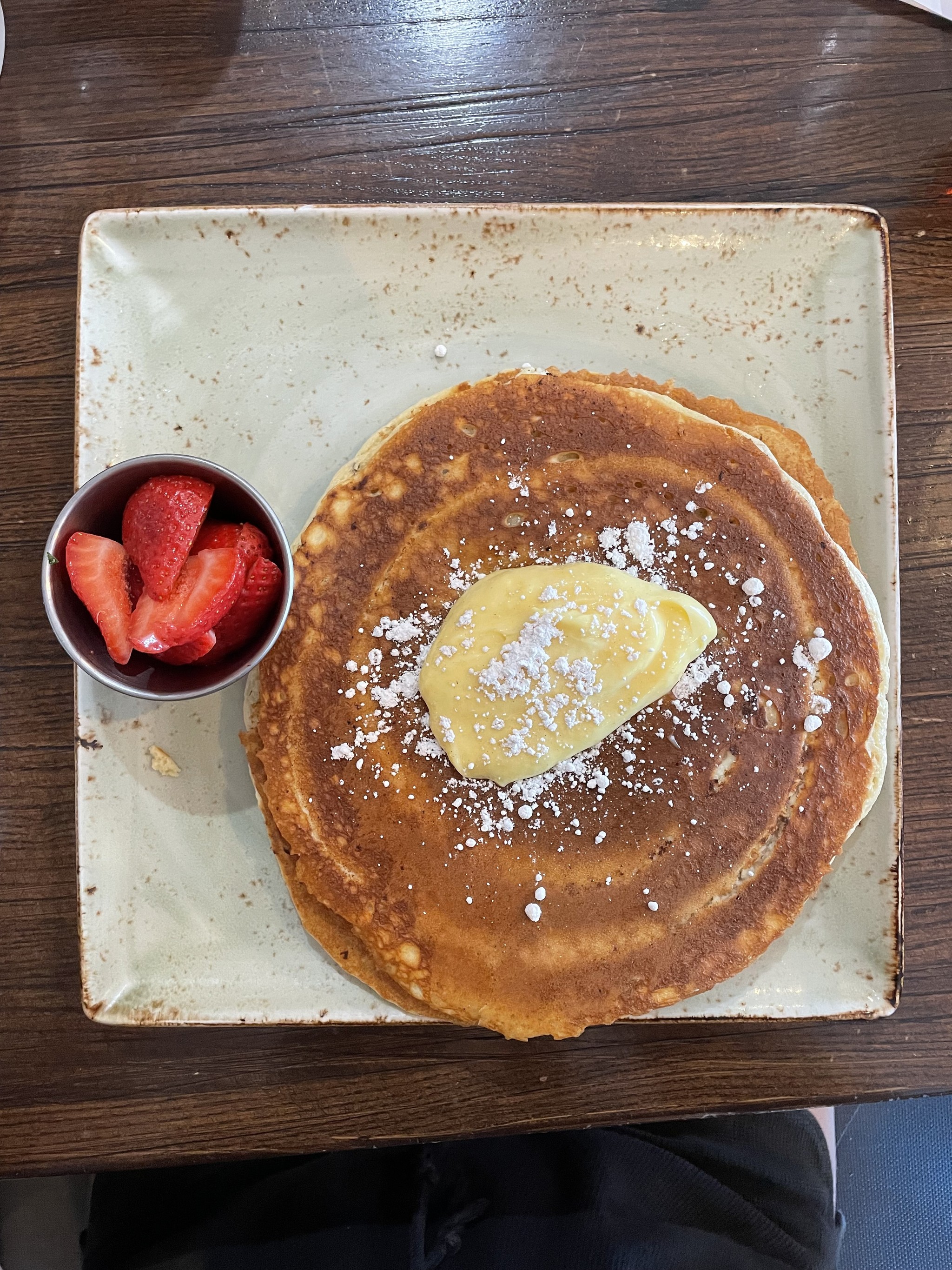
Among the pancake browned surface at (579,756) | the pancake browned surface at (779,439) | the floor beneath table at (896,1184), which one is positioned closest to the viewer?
the pancake browned surface at (579,756)

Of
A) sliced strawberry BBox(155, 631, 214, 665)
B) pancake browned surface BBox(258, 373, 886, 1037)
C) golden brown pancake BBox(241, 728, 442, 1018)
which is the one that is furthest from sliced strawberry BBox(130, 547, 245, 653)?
golden brown pancake BBox(241, 728, 442, 1018)

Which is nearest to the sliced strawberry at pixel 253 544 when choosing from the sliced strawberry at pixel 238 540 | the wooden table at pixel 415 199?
the sliced strawberry at pixel 238 540

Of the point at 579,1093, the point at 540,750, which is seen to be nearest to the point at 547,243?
the point at 540,750

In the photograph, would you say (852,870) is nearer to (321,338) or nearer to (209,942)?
(209,942)

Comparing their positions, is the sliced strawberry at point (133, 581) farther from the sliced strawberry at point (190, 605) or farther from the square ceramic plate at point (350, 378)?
the square ceramic plate at point (350, 378)

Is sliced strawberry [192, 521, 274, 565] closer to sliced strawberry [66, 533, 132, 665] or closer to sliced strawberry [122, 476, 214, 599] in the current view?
sliced strawberry [122, 476, 214, 599]

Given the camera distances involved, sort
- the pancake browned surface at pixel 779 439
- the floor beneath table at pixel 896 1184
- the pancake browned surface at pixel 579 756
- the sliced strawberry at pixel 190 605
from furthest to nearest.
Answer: the floor beneath table at pixel 896 1184 → the pancake browned surface at pixel 779 439 → the pancake browned surface at pixel 579 756 → the sliced strawberry at pixel 190 605

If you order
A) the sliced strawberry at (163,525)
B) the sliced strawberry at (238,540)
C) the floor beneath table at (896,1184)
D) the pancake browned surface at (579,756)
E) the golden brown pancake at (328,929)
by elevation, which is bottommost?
the floor beneath table at (896,1184)

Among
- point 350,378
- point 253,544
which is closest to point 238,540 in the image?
point 253,544
